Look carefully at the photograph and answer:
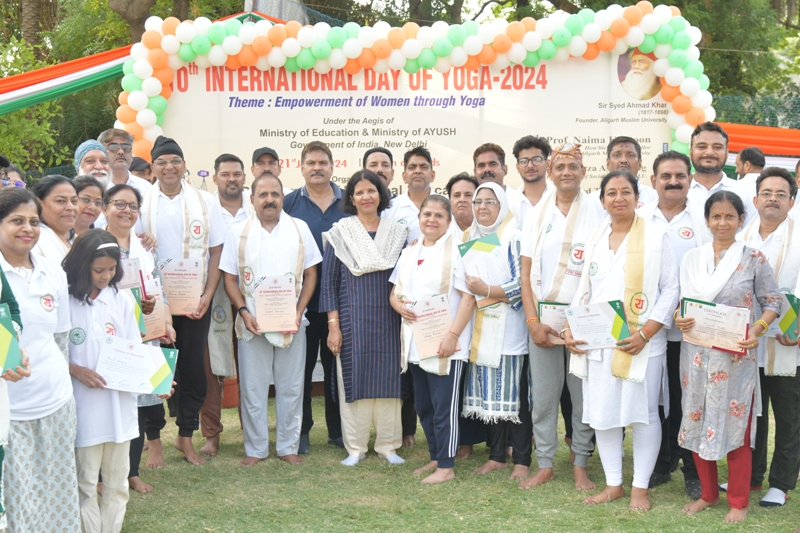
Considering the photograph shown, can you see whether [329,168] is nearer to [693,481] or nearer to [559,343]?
[559,343]

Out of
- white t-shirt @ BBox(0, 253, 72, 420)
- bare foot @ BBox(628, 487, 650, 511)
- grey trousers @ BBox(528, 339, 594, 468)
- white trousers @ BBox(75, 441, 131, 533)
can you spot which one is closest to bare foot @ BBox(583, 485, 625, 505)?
bare foot @ BBox(628, 487, 650, 511)

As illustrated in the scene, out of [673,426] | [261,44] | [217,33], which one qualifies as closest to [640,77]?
[261,44]

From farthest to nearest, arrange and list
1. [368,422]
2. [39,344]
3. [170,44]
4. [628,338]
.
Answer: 1. [170,44]
2. [368,422]
3. [628,338]
4. [39,344]

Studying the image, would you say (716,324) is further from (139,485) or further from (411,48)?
(411,48)

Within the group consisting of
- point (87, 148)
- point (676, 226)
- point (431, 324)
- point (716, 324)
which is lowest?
point (431, 324)

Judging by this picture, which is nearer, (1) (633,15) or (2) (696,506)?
(2) (696,506)

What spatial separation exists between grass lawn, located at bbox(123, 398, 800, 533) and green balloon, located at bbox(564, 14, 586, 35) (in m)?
3.87

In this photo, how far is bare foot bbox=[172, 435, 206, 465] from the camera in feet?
19.1

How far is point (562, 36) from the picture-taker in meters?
7.59

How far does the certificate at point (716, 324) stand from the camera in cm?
436

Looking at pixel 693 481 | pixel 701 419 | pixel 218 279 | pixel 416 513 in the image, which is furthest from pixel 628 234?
pixel 218 279

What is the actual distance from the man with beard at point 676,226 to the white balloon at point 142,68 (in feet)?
15.0

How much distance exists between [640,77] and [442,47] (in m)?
1.87

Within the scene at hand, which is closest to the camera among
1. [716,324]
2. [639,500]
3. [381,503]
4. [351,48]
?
[716,324]
